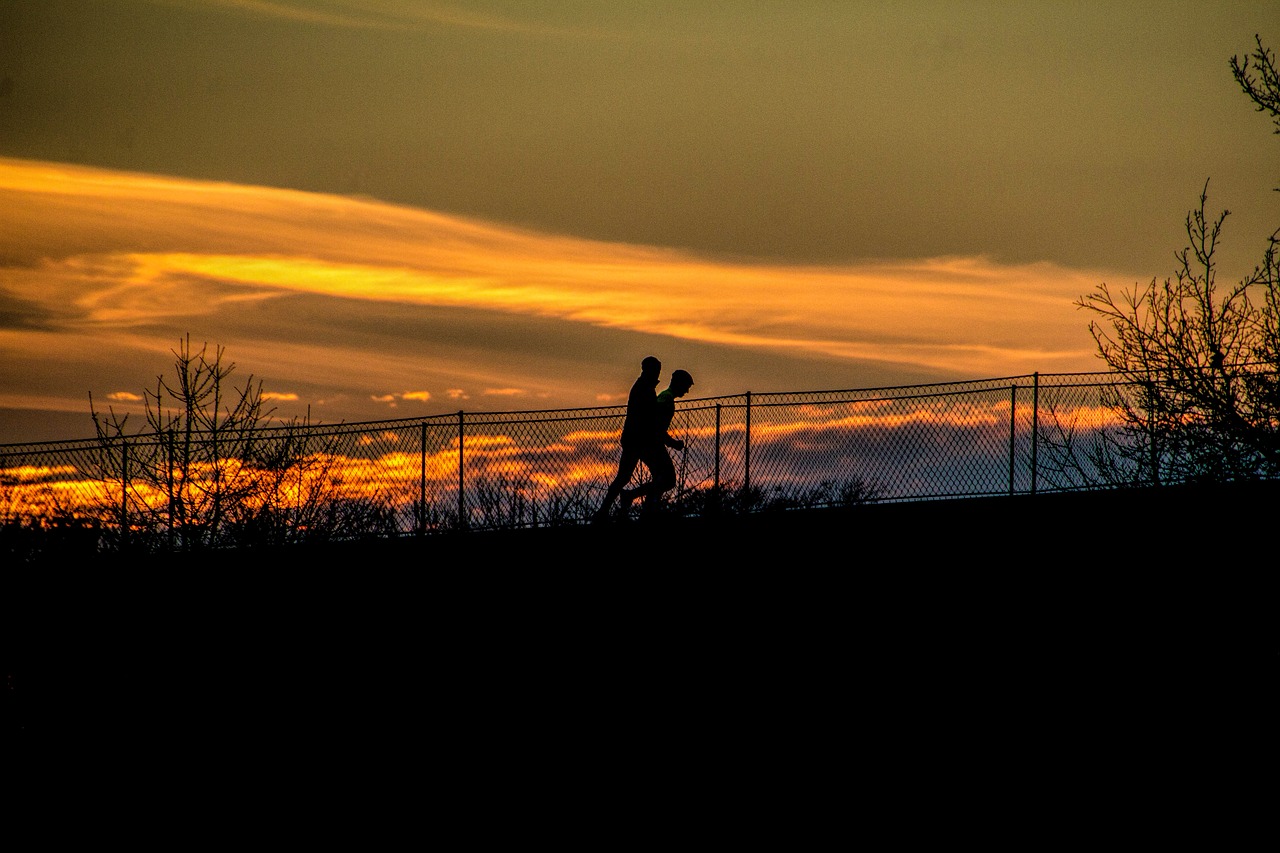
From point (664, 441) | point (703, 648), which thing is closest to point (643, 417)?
point (664, 441)

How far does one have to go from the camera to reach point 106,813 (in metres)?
16.6

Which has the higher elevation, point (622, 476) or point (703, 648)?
point (622, 476)

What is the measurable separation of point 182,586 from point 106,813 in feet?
9.61

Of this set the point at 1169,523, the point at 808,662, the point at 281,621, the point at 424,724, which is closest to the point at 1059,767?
the point at 808,662

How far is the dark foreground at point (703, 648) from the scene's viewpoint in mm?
16141

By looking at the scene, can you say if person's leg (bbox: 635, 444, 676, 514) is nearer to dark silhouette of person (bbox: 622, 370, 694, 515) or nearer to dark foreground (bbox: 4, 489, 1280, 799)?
dark silhouette of person (bbox: 622, 370, 694, 515)

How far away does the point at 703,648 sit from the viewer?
17.9 meters

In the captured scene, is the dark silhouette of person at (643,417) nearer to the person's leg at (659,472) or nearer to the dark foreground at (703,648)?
the person's leg at (659,472)

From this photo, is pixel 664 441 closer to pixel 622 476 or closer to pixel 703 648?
pixel 622 476

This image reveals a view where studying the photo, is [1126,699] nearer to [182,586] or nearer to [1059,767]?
[1059,767]

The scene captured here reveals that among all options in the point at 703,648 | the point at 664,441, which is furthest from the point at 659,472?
the point at 703,648

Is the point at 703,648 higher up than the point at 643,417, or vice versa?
the point at 643,417

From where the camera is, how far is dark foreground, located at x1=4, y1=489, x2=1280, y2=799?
1614 cm

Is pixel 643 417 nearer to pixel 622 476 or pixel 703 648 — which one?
pixel 622 476
